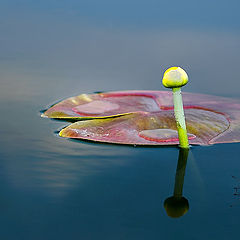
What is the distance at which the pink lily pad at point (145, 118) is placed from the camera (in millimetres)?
3521

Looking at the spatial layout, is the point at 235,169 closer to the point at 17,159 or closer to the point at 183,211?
the point at 183,211

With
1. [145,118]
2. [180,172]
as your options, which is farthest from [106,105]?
[180,172]

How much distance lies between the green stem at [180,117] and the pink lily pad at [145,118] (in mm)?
108

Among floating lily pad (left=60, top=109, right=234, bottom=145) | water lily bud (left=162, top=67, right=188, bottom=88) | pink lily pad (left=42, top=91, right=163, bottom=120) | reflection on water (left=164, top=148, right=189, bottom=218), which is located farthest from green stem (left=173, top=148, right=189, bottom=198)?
pink lily pad (left=42, top=91, right=163, bottom=120)

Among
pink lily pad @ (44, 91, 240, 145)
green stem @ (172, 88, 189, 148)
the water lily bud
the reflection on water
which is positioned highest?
pink lily pad @ (44, 91, 240, 145)

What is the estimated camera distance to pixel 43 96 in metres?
4.84

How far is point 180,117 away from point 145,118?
50 cm

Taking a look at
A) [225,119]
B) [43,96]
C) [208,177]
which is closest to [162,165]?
[208,177]

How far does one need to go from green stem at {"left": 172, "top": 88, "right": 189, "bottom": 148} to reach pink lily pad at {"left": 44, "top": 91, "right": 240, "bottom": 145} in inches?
4.3

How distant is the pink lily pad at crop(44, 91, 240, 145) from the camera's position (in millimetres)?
3521

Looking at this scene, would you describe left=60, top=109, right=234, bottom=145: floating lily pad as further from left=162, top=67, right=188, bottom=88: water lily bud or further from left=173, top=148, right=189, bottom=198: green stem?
left=162, top=67, right=188, bottom=88: water lily bud

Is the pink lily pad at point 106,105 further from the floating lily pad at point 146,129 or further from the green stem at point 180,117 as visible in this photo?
the green stem at point 180,117

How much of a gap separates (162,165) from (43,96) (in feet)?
6.41

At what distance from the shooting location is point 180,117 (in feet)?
10.5
